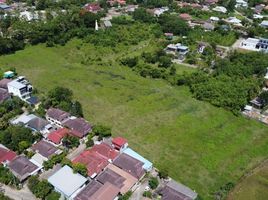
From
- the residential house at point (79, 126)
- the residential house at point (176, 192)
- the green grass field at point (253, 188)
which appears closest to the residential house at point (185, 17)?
the residential house at point (79, 126)

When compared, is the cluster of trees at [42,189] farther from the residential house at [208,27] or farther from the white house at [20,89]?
the residential house at [208,27]

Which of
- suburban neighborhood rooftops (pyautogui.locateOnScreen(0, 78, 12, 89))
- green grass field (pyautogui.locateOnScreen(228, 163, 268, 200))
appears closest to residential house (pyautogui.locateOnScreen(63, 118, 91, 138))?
suburban neighborhood rooftops (pyautogui.locateOnScreen(0, 78, 12, 89))

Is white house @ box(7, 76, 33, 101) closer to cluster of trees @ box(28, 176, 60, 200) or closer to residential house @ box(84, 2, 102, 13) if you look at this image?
cluster of trees @ box(28, 176, 60, 200)

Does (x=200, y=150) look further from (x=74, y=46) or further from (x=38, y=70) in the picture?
(x=74, y=46)

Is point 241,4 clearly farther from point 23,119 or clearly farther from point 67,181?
point 67,181

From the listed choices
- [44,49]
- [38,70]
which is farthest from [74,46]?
[38,70]
